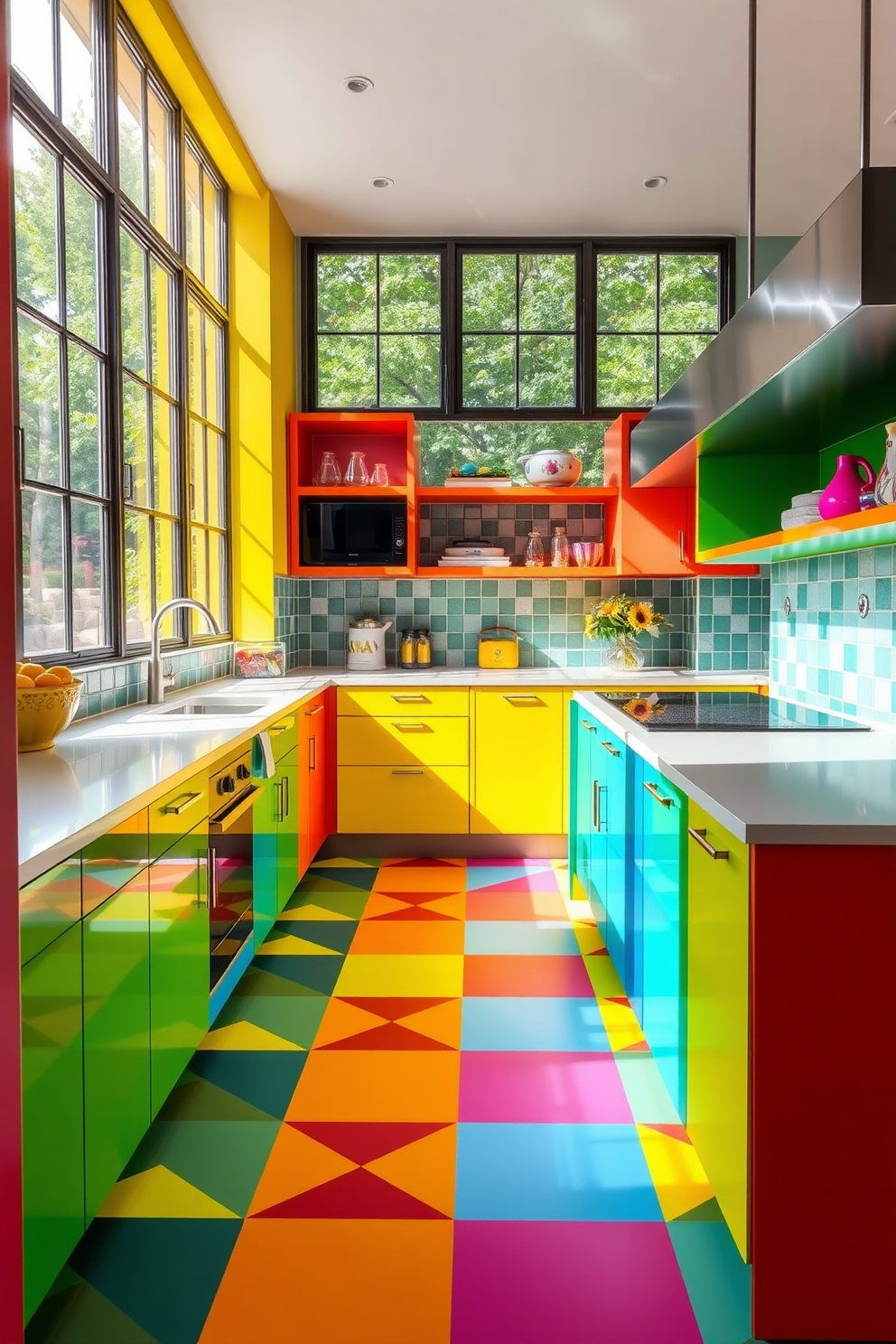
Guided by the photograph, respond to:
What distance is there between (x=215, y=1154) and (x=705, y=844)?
123cm

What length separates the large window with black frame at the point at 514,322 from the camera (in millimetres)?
4977

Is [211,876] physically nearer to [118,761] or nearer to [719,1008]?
[118,761]

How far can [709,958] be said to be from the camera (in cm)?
174

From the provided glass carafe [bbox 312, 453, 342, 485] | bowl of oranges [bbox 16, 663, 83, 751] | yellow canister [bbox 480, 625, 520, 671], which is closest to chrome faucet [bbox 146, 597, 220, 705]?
bowl of oranges [bbox 16, 663, 83, 751]

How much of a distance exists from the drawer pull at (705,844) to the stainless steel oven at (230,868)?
116cm

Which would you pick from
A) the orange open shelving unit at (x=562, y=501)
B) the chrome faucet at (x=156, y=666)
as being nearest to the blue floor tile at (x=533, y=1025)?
the chrome faucet at (x=156, y=666)

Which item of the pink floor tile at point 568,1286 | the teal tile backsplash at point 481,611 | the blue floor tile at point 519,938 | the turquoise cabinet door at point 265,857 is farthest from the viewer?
the teal tile backsplash at point 481,611

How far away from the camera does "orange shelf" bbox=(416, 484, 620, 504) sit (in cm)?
473

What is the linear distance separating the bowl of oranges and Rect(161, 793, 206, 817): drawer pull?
0.39 metres

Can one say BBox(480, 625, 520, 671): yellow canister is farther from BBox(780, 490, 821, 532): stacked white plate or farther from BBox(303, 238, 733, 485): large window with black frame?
BBox(780, 490, 821, 532): stacked white plate

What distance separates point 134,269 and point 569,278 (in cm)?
244

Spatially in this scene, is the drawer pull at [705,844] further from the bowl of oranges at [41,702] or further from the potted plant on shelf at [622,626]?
the potted plant on shelf at [622,626]

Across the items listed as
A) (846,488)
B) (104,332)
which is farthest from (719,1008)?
(104,332)

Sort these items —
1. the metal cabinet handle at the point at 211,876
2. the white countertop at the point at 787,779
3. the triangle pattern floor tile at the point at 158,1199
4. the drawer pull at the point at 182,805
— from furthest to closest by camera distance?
1. the metal cabinet handle at the point at 211,876
2. the drawer pull at the point at 182,805
3. the triangle pattern floor tile at the point at 158,1199
4. the white countertop at the point at 787,779
